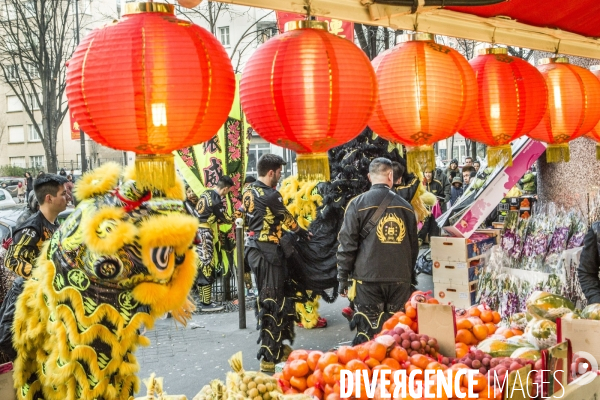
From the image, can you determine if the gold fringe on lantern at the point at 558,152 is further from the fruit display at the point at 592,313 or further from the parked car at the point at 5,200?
the parked car at the point at 5,200

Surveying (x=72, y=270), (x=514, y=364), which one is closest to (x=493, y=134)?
(x=514, y=364)

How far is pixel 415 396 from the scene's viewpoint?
2641mm

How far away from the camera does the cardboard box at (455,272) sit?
642 centimetres

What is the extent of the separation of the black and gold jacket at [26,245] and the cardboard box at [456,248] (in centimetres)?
422

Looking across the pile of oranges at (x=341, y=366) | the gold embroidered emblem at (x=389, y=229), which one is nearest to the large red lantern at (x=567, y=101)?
the gold embroidered emblem at (x=389, y=229)

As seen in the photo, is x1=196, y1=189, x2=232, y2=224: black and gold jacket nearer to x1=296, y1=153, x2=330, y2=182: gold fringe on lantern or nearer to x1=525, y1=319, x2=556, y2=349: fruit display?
x1=296, y1=153, x2=330, y2=182: gold fringe on lantern

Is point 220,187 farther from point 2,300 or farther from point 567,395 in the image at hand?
point 567,395

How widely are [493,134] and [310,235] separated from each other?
11.2 ft

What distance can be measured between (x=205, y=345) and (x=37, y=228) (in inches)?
113

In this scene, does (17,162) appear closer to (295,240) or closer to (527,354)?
(295,240)

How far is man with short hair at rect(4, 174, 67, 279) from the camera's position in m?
4.54

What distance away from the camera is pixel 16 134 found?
3844 cm

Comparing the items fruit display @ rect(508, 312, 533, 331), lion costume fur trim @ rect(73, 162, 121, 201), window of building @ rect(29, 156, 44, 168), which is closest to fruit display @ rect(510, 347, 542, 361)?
fruit display @ rect(508, 312, 533, 331)

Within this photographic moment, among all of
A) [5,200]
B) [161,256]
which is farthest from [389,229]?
[5,200]
